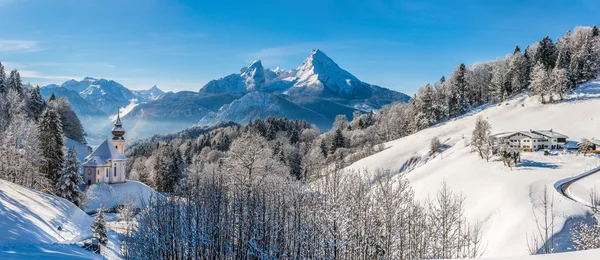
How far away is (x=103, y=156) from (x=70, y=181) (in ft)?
41.0

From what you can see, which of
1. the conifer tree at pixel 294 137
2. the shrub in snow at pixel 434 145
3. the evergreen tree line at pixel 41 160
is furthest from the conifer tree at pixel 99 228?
the conifer tree at pixel 294 137

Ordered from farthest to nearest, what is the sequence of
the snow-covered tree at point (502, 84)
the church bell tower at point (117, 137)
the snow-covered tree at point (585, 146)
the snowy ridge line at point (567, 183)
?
the snow-covered tree at point (502, 84), the church bell tower at point (117, 137), the snow-covered tree at point (585, 146), the snowy ridge line at point (567, 183)

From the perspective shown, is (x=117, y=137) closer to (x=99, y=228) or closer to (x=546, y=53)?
(x=99, y=228)

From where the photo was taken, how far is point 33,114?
77.7 metres

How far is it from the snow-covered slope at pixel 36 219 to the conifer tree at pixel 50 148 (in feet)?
44.8

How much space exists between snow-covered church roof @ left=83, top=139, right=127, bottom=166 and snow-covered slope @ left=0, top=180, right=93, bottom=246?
20.6 m

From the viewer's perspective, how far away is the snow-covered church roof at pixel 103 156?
168ft

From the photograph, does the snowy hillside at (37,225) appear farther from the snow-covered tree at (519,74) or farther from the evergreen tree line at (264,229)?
the snow-covered tree at (519,74)

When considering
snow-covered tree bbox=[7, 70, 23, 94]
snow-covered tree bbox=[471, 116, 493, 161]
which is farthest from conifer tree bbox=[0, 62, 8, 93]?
snow-covered tree bbox=[471, 116, 493, 161]

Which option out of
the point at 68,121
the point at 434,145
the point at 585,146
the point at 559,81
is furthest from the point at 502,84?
the point at 68,121

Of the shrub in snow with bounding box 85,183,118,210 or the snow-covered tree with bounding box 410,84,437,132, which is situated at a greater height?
the snow-covered tree with bounding box 410,84,437,132

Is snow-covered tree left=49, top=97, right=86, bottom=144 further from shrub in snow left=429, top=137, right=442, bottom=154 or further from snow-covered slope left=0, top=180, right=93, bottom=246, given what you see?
shrub in snow left=429, top=137, right=442, bottom=154

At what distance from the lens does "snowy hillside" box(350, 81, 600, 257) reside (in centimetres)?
3266

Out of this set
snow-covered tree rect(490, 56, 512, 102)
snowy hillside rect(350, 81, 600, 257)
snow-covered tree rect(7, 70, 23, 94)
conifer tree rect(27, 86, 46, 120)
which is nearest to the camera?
snowy hillside rect(350, 81, 600, 257)
